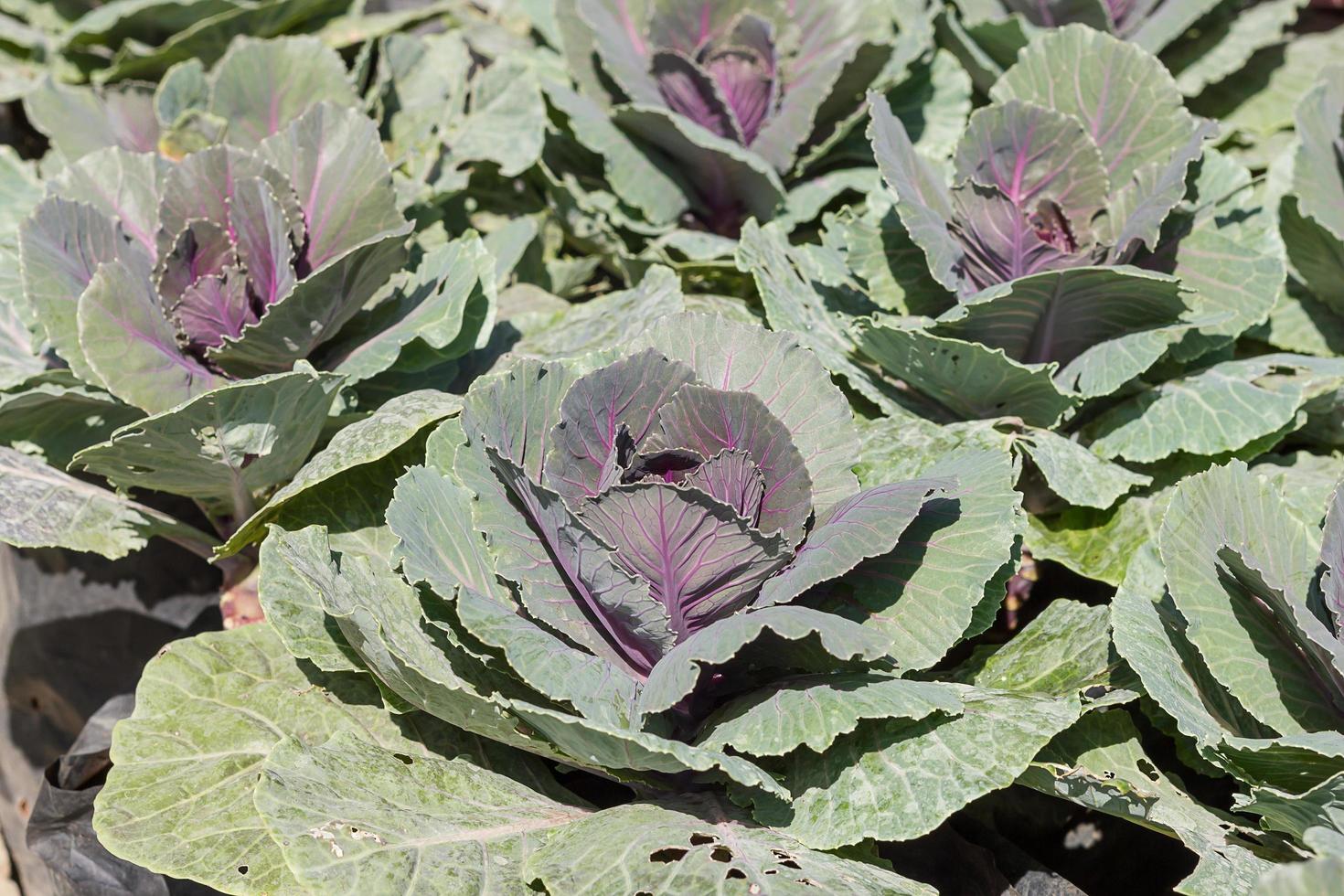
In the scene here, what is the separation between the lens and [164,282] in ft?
8.32

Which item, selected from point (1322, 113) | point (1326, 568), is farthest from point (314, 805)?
point (1322, 113)

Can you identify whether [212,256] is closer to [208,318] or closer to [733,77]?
[208,318]

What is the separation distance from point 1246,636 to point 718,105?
1.96 m

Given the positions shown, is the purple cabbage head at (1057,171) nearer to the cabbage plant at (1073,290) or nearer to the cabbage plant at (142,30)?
the cabbage plant at (1073,290)

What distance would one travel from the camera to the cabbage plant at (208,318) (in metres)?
2.39

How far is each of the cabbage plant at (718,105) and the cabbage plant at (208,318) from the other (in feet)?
2.32

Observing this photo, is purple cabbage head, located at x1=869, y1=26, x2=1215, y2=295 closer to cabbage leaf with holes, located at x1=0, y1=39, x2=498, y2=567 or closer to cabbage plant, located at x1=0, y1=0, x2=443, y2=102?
cabbage leaf with holes, located at x1=0, y1=39, x2=498, y2=567

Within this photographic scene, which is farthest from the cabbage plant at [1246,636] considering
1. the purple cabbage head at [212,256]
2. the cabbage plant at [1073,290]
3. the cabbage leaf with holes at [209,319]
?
the purple cabbage head at [212,256]

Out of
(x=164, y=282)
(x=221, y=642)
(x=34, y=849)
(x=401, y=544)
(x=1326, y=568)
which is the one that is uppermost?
(x=164, y=282)

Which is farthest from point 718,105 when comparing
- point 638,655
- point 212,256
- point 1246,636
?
point 1246,636

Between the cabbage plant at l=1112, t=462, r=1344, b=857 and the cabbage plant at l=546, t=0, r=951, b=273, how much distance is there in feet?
4.90

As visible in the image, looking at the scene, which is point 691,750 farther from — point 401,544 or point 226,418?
point 226,418

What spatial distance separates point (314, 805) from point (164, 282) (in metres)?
1.23

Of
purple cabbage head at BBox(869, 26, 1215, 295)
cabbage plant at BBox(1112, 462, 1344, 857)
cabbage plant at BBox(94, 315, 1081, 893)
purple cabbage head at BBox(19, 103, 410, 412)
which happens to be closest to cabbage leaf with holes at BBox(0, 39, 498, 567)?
purple cabbage head at BBox(19, 103, 410, 412)
